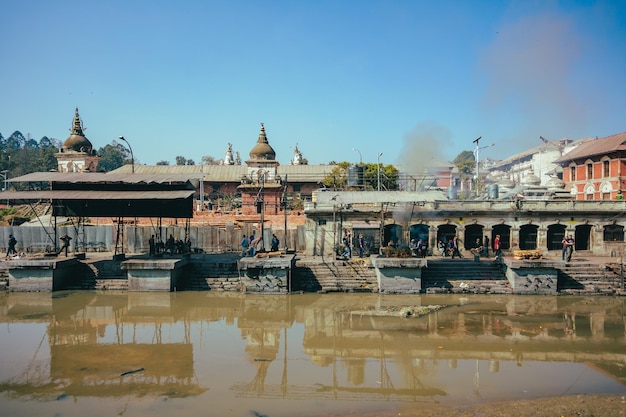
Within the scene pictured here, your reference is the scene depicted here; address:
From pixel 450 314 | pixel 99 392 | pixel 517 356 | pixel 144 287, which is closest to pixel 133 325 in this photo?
pixel 144 287

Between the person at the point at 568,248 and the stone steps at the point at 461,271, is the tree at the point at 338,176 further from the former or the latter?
the person at the point at 568,248

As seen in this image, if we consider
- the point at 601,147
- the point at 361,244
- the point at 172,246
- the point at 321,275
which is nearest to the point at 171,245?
the point at 172,246

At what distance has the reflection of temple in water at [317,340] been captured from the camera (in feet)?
43.4

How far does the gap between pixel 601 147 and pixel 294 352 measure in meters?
32.8

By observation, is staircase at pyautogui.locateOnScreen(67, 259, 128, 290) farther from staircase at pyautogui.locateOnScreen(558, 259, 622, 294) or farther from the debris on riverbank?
→ staircase at pyautogui.locateOnScreen(558, 259, 622, 294)

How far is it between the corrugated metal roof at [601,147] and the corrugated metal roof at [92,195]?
29709 mm

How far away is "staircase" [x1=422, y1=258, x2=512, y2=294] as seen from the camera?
24.1 meters

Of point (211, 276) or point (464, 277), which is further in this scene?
point (211, 276)

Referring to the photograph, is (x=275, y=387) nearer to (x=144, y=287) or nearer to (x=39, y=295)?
(x=144, y=287)

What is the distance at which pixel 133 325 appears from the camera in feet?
63.6

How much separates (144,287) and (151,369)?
36.1 feet

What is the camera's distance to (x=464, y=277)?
2477cm

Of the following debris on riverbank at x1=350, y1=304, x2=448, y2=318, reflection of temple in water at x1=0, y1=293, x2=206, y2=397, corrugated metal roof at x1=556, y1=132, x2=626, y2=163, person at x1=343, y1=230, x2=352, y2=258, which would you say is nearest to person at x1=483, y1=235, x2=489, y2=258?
person at x1=343, y1=230, x2=352, y2=258

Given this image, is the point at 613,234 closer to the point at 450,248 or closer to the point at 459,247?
the point at 459,247
